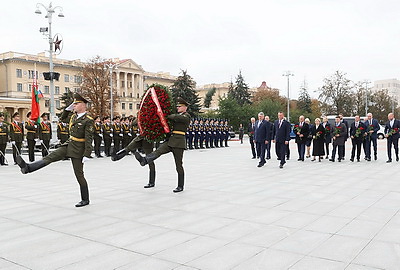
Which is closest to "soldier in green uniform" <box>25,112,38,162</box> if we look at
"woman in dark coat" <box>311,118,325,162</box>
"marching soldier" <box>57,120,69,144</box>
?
"marching soldier" <box>57,120,69,144</box>

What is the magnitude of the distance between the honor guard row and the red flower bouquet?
1397cm

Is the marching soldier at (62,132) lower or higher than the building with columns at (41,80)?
lower

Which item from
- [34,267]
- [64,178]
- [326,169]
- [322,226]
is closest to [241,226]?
[322,226]

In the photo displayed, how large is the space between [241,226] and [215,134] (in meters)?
19.0

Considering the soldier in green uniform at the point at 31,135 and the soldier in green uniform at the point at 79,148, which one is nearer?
the soldier in green uniform at the point at 79,148

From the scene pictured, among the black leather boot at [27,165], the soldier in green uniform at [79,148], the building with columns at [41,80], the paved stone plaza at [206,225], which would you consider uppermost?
the building with columns at [41,80]

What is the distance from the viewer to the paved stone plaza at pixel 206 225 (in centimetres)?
412

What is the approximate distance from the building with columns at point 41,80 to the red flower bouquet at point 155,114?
5872cm

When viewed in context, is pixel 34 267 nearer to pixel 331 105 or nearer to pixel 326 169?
pixel 326 169

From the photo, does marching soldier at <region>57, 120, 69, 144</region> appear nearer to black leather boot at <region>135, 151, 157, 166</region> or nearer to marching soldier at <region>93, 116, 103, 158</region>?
marching soldier at <region>93, 116, 103, 158</region>

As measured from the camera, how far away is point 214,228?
532 cm

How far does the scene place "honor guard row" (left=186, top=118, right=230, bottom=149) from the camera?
892 inches

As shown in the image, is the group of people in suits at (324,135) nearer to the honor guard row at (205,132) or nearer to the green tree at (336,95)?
the honor guard row at (205,132)

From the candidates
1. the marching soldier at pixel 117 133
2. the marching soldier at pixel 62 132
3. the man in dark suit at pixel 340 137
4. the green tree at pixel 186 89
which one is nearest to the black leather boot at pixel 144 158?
the marching soldier at pixel 62 132
